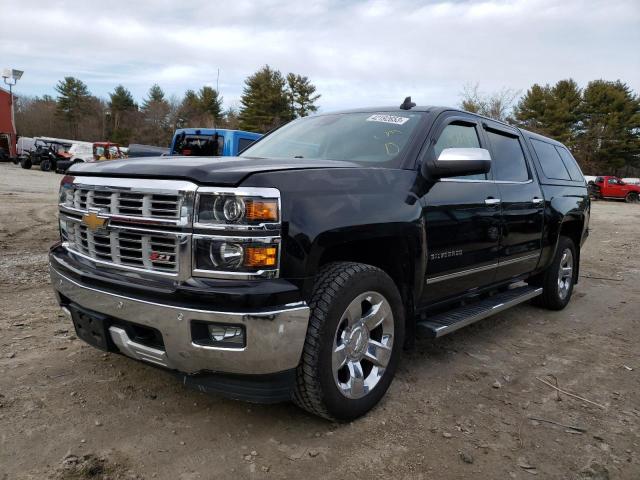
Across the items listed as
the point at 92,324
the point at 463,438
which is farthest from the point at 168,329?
the point at 463,438

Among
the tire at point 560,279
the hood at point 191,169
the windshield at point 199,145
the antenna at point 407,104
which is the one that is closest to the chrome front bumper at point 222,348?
the hood at point 191,169

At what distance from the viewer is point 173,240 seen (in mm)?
2215

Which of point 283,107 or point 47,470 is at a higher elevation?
point 283,107

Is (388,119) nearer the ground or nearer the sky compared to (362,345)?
nearer the sky

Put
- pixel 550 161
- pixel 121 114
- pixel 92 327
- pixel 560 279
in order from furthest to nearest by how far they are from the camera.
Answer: pixel 121 114, pixel 560 279, pixel 550 161, pixel 92 327

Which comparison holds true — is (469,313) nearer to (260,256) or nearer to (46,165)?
(260,256)

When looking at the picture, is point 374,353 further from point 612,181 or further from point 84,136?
point 84,136

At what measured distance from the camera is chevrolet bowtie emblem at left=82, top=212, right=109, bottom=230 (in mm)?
2443

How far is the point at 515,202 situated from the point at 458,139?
0.82m

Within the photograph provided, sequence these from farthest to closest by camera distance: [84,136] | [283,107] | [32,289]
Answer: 1. [84,136]
2. [283,107]
3. [32,289]

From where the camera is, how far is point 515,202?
402cm

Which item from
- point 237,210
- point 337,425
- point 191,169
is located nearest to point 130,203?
point 191,169

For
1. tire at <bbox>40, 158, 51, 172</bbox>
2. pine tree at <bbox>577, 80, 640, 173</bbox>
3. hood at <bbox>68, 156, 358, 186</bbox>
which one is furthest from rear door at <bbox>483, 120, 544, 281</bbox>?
pine tree at <bbox>577, 80, 640, 173</bbox>

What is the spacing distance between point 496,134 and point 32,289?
180 inches
